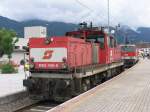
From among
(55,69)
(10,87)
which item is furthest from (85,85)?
(10,87)

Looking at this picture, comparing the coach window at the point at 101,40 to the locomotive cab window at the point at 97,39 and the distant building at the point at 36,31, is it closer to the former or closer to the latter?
the locomotive cab window at the point at 97,39

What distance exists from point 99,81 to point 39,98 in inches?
260

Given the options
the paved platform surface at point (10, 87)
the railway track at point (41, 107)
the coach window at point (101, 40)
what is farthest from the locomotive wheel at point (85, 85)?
the coach window at point (101, 40)

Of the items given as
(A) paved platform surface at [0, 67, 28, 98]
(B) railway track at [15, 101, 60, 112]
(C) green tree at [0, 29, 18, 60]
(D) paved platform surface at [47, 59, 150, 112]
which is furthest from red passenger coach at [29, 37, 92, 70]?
(C) green tree at [0, 29, 18, 60]

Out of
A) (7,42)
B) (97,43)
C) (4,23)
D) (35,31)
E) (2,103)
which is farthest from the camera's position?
(4,23)

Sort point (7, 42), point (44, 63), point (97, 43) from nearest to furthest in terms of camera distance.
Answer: point (44, 63) → point (97, 43) → point (7, 42)

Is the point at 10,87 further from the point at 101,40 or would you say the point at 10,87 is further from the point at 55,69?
the point at 101,40

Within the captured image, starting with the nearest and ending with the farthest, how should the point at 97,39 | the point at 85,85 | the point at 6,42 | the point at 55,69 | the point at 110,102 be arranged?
the point at 110,102 < the point at 55,69 < the point at 85,85 < the point at 97,39 < the point at 6,42

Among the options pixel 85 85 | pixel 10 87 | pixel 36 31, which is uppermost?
pixel 36 31

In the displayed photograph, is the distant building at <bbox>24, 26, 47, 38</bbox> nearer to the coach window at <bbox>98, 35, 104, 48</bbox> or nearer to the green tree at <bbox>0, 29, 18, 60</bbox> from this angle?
the green tree at <bbox>0, 29, 18, 60</bbox>

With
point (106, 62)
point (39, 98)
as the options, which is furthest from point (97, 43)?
point (39, 98)

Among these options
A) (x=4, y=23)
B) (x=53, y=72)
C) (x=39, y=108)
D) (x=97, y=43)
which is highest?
(x=4, y=23)

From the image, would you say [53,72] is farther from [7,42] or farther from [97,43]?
[7,42]

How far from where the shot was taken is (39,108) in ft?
52.0
